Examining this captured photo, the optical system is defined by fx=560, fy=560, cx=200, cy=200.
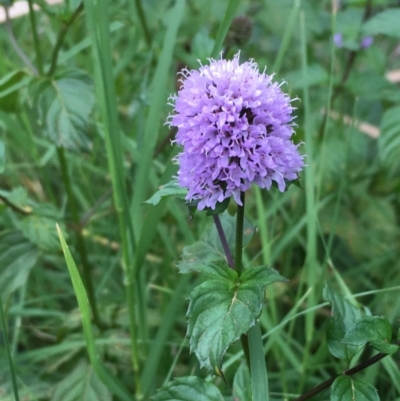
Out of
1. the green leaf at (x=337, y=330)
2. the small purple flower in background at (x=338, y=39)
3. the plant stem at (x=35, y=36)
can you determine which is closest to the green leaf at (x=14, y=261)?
the plant stem at (x=35, y=36)

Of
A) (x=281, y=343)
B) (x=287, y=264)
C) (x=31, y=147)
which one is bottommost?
(x=281, y=343)

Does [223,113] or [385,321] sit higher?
[223,113]

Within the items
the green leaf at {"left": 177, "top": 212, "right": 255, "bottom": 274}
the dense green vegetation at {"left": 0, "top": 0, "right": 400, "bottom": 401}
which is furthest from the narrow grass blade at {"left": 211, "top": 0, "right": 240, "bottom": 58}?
the green leaf at {"left": 177, "top": 212, "right": 255, "bottom": 274}

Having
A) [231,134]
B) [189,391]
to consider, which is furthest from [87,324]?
[231,134]

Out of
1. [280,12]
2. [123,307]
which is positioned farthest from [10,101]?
[280,12]

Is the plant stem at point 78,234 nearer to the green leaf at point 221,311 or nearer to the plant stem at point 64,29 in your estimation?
the plant stem at point 64,29

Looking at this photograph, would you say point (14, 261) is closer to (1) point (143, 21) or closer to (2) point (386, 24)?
(1) point (143, 21)

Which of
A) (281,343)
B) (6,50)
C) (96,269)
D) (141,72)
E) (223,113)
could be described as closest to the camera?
(223,113)

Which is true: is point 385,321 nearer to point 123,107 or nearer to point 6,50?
point 123,107
